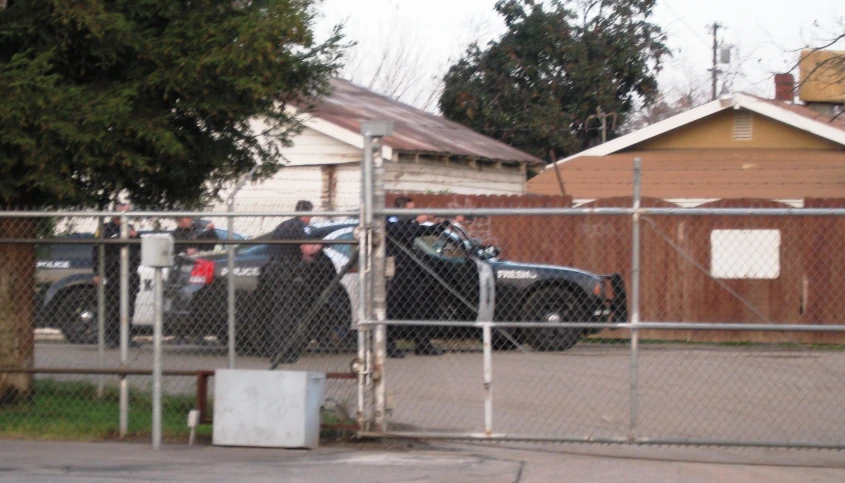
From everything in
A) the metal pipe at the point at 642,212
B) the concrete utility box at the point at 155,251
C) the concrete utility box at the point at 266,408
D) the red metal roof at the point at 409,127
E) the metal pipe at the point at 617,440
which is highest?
the red metal roof at the point at 409,127

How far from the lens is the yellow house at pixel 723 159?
66.6ft

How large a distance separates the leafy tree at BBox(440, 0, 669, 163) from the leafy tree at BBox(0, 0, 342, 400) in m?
21.6

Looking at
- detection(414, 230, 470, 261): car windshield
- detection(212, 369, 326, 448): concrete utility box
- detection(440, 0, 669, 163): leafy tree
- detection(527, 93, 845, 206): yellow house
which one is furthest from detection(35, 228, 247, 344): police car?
detection(440, 0, 669, 163): leafy tree

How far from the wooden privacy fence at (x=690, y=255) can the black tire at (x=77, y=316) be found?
664 cm

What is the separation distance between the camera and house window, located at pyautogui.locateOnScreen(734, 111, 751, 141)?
72.7ft

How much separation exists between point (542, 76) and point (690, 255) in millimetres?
17032

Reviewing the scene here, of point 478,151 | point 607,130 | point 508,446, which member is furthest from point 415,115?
point 508,446

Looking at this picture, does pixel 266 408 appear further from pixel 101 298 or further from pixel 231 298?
pixel 101 298

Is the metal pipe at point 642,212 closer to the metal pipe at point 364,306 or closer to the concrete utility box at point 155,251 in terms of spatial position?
the metal pipe at point 364,306

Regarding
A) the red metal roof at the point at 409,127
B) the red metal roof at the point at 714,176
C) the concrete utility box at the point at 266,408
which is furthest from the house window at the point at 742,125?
the concrete utility box at the point at 266,408

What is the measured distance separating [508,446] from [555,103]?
907 inches

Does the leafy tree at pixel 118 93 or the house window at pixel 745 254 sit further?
→ the house window at pixel 745 254

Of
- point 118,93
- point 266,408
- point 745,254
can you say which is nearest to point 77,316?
point 118,93

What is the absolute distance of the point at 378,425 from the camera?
809 centimetres
